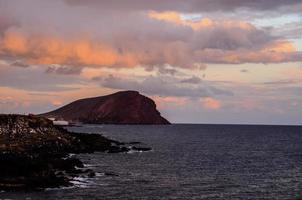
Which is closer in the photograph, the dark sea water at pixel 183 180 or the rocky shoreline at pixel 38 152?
the dark sea water at pixel 183 180

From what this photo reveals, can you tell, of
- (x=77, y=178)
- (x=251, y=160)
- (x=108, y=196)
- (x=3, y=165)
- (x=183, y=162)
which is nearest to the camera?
(x=108, y=196)

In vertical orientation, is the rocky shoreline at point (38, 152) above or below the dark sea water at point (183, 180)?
above

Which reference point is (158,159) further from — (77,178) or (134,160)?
(77,178)

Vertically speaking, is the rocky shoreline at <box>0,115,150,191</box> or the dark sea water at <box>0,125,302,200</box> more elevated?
the rocky shoreline at <box>0,115,150,191</box>

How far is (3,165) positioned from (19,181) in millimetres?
4758

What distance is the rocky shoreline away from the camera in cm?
7552

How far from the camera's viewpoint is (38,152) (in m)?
110

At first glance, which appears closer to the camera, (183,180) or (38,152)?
(183,180)

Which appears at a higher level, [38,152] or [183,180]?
[38,152]

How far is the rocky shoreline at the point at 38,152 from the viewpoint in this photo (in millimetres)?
75519

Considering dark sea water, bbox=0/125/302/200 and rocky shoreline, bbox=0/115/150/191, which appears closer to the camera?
dark sea water, bbox=0/125/302/200

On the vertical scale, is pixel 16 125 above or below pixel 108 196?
above

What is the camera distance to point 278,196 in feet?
243

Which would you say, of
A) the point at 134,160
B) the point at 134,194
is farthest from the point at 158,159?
the point at 134,194
